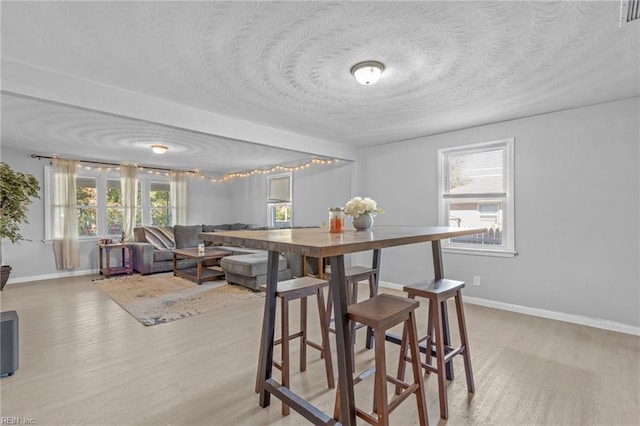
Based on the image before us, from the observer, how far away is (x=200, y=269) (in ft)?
16.5

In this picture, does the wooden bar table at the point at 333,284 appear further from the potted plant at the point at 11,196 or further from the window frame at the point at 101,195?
the window frame at the point at 101,195

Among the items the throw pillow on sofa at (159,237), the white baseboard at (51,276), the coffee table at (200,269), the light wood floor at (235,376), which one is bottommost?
the light wood floor at (235,376)

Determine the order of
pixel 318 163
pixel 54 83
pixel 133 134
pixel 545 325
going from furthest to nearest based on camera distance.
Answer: pixel 318 163 < pixel 133 134 < pixel 545 325 < pixel 54 83

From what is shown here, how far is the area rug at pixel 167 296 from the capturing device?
3584 millimetres

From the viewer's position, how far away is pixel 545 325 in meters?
3.22

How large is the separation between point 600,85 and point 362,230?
2.55 meters

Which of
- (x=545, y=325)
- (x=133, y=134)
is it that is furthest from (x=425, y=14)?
(x=133, y=134)

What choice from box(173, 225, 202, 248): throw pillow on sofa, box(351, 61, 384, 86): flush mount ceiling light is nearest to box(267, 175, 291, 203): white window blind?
box(173, 225, 202, 248): throw pillow on sofa

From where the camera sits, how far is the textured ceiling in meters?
1.75

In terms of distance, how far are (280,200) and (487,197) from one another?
14.1 ft

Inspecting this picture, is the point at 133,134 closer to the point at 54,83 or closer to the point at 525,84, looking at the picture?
the point at 54,83

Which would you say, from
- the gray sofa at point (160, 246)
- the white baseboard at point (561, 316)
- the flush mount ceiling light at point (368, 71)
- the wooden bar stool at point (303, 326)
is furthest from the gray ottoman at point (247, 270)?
the flush mount ceiling light at point (368, 71)

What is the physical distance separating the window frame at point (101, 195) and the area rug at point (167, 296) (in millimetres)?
1399

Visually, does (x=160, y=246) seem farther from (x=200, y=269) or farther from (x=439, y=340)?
(x=439, y=340)
